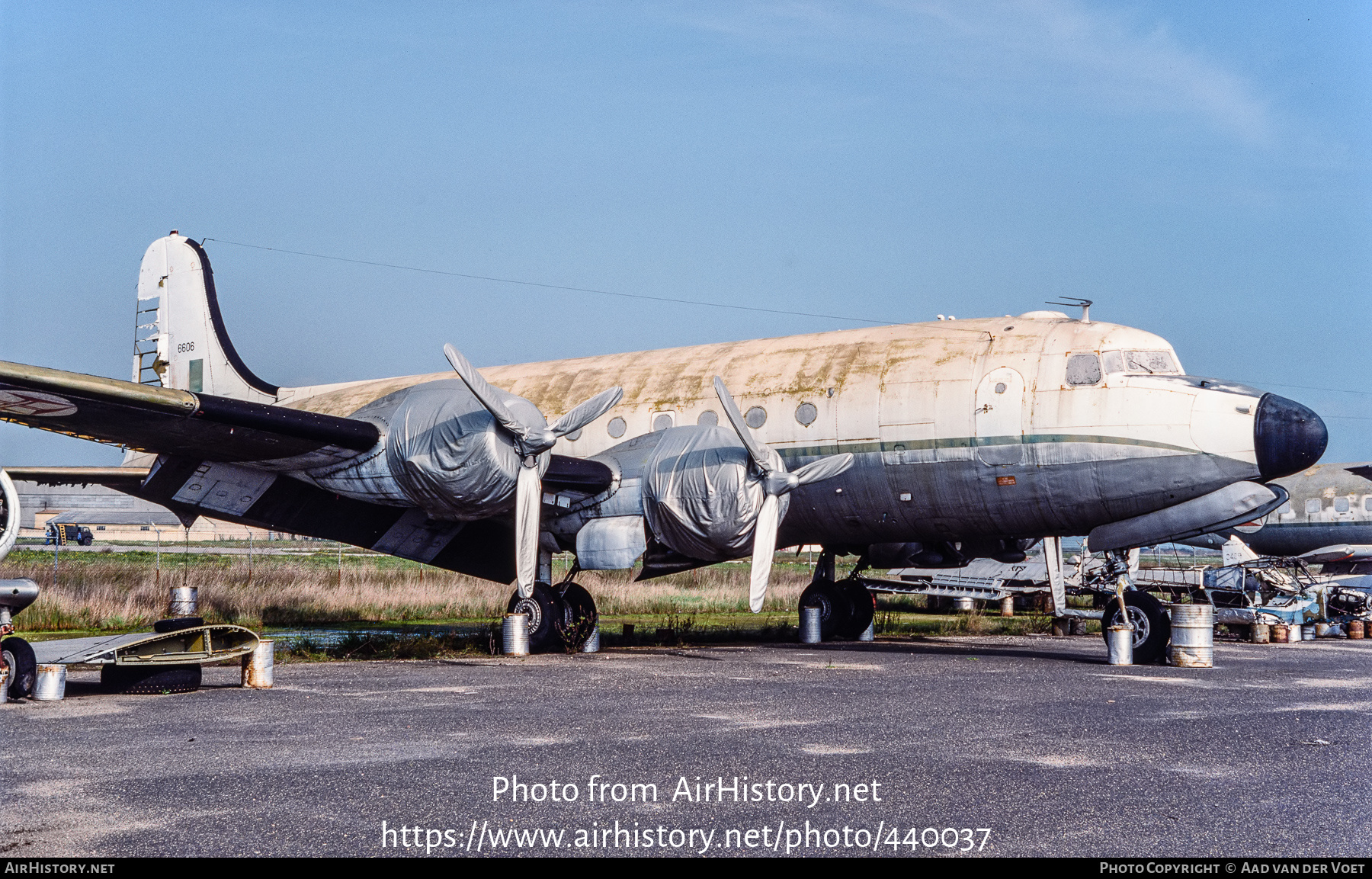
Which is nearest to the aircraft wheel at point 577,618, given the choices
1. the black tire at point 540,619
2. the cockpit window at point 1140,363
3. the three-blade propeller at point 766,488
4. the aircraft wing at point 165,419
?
the black tire at point 540,619

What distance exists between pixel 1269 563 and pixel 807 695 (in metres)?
18.3

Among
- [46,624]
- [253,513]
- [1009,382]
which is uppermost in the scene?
[1009,382]

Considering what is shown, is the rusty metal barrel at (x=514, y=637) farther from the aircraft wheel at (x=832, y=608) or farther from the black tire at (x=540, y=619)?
the aircraft wheel at (x=832, y=608)

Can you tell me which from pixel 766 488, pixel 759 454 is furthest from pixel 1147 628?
pixel 759 454

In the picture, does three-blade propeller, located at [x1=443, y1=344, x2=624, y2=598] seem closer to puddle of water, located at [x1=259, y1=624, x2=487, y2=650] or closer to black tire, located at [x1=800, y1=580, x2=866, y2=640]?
puddle of water, located at [x1=259, y1=624, x2=487, y2=650]

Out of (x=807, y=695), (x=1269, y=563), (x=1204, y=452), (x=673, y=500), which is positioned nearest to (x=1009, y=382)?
(x=1204, y=452)

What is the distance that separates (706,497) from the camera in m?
13.9

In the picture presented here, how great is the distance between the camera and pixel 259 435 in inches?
535

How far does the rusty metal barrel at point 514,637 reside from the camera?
603 inches

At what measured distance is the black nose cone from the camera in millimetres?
13320

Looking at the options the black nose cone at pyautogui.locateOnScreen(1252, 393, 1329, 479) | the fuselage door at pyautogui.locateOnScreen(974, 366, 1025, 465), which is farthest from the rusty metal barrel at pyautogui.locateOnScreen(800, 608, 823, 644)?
the black nose cone at pyautogui.locateOnScreen(1252, 393, 1329, 479)

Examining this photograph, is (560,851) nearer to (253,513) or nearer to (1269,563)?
(253,513)

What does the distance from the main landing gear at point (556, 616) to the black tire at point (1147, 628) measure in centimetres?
654

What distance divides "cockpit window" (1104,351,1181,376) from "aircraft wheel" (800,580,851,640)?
6.34m
